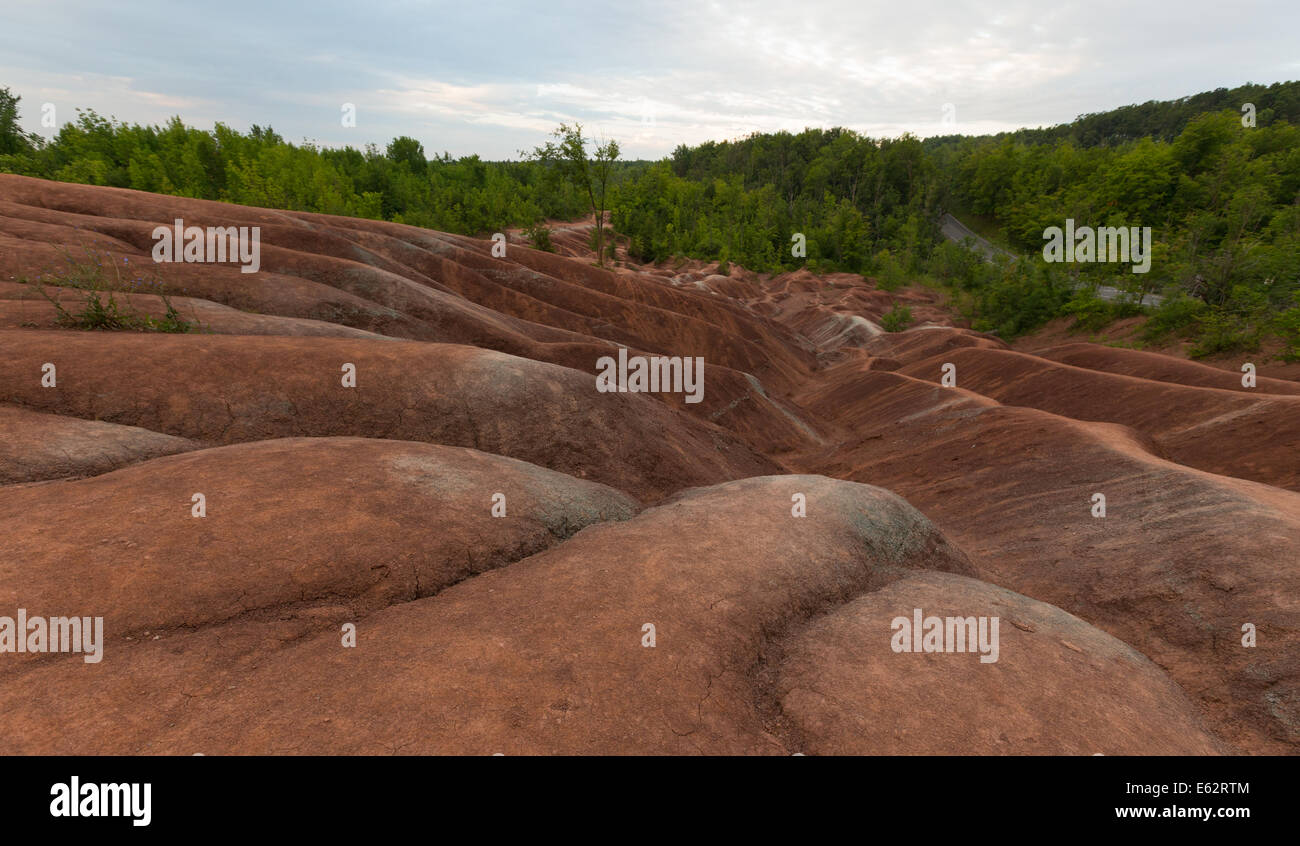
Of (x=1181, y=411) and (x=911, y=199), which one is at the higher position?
(x=911, y=199)

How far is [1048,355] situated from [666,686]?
49.2 metres

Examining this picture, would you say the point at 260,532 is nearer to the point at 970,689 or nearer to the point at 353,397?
the point at 353,397

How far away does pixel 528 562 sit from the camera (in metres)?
9.38

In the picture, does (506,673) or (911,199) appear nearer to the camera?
(506,673)

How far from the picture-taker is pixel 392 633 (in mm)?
7023

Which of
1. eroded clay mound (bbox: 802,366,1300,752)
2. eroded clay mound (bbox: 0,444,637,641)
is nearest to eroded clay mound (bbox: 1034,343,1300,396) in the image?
eroded clay mound (bbox: 802,366,1300,752)

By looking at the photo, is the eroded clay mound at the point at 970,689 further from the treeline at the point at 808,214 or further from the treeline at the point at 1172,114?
the treeline at the point at 1172,114

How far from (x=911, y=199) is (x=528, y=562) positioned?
467ft

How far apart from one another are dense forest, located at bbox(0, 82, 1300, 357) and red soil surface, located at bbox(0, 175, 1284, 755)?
39.9 meters

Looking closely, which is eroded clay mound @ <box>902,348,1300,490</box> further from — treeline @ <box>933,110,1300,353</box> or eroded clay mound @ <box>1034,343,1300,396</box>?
treeline @ <box>933,110,1300,353</box>

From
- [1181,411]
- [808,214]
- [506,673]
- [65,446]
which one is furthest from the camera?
[808,214]

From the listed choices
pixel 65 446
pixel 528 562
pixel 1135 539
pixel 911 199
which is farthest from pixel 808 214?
pixel 65 446

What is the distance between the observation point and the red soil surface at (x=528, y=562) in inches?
236
